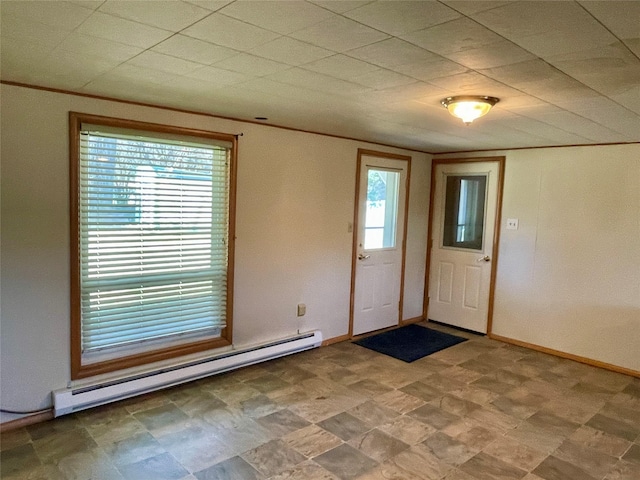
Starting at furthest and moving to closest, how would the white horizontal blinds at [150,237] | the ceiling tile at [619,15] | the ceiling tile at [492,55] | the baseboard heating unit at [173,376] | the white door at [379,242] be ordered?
the white door at [379,242] → the white horizontal blinds at [150,237] → the baseboard heating unit at [173,376] → the ceiling tile at [492,55] → the ceiling tile at [619,15]

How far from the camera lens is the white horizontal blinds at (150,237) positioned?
10.1ft

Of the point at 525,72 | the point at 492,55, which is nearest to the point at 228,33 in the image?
the point at 492,55

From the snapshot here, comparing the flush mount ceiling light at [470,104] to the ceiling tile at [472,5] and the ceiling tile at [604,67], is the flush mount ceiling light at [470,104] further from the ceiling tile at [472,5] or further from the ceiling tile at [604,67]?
the ceiling tile at [472,5]

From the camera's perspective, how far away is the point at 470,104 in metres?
2.59

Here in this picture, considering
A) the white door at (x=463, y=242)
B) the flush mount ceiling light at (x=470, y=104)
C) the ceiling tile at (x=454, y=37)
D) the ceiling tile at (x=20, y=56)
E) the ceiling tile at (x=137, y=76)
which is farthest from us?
the white door at (x=463, y=242)

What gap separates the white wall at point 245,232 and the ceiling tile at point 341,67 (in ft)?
5.28

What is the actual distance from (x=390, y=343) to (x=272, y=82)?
3.23 m

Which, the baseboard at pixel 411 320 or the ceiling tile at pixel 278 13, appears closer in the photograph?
the ceiling tile at pixel 278 13

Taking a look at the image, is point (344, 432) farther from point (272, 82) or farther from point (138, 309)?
point (272, 82)

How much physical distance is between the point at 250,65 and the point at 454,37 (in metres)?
0.97

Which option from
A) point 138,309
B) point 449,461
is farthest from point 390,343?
point 138,309

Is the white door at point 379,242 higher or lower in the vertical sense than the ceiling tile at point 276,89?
lower

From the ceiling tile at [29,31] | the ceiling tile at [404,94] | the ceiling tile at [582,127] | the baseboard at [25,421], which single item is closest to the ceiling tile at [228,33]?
the ceiling tile at [29,31]

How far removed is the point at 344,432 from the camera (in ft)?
9.67
